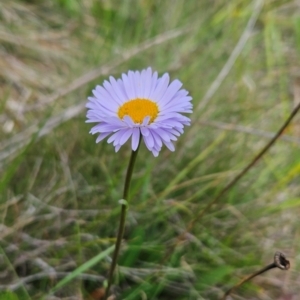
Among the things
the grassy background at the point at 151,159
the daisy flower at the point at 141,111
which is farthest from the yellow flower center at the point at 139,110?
the grassy background at the point at 151,159

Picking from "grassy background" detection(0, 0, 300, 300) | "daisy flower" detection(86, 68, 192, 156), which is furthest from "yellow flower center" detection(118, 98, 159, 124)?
"grassy background" detection(0, 0, 300, 300)

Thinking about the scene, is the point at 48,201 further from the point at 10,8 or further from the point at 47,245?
the point at 10,8

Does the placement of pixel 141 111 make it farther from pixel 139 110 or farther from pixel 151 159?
pixel 151 159

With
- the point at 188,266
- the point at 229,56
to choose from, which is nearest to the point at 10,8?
the point at 229,56

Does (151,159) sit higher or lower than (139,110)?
higher

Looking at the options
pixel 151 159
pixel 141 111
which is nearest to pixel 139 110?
pixel 141 111

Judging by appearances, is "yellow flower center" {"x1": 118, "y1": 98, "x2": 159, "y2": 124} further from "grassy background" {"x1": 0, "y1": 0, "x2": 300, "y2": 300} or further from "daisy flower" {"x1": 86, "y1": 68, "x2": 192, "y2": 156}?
"grassy background" {"x1": 0, "y1": 0, "x2": 300, "y2": 300}
